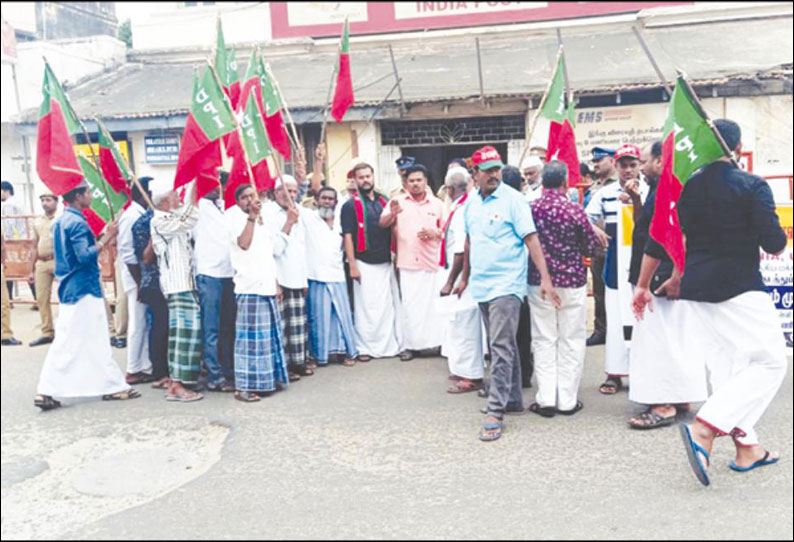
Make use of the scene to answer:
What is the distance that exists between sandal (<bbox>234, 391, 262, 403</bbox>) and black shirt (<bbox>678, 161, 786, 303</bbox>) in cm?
305

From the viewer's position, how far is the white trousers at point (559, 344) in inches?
180

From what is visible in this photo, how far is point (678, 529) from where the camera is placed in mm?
2861

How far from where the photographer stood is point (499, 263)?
4363mm

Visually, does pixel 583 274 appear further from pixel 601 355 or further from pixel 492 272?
pixel 601 355

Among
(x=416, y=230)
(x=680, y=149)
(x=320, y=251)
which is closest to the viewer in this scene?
(x=680, y=149)

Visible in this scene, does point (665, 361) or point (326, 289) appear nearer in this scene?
point (665, 361)

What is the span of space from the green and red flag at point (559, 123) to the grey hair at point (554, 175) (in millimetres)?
899

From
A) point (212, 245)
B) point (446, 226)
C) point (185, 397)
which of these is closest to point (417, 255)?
point (446, 226)

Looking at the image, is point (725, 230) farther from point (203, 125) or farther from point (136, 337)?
point (136, 337)

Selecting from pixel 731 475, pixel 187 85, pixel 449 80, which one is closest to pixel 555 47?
pixel 449 80

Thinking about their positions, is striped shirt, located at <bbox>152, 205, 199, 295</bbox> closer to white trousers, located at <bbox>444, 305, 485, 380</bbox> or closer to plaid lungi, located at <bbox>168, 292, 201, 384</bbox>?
plaid lungi, located at <bbox>168, 292, 201, 384</bbox>

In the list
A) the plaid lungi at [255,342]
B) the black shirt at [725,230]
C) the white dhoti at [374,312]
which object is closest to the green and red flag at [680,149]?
the black shirt at [725,230]

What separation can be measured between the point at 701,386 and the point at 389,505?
2.20 m

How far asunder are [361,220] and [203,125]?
8.46 feet
